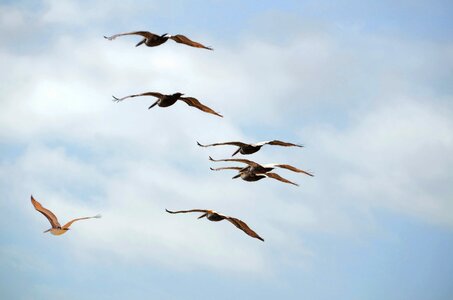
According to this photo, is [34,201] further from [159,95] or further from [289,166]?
[289,166]

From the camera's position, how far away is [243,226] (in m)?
48.0

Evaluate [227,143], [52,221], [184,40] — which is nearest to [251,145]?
[227,143]

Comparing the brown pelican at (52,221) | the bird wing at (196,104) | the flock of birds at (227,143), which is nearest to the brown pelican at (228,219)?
the flock of birds at (227,143)

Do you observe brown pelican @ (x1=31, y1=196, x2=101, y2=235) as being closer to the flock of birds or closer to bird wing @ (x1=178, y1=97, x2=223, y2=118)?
the flock of birds

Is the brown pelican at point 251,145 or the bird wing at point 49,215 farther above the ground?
the brown pelican at point 251,145

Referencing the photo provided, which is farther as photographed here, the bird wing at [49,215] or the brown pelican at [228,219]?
the bird wing at [49,215]

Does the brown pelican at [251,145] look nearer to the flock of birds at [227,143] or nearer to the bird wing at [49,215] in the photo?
the flock of birds at [227,143]

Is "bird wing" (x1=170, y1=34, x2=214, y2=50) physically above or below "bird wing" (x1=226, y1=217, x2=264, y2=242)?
above

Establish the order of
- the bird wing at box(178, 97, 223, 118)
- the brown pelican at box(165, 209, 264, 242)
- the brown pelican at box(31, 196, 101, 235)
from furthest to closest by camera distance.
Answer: the brown pelican at box(31, 196, 101, 235) < the bird wing at box(178, 97, 223, 118) < the brown pelican at box(165, 209, 264, 242)

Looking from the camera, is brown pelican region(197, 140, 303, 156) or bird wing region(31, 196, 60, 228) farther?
bird wing region(31, 196, 60, 228)

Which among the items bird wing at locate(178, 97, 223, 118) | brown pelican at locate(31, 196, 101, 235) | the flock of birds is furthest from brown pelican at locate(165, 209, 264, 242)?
brown pelican at locate(31, 196, 101, 235)

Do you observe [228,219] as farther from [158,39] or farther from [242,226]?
[158,39]

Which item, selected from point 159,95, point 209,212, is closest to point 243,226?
point 209,212

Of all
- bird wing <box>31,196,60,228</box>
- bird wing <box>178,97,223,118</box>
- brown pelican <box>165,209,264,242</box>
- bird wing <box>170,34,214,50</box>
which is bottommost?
bird wing <box>31,196,60,228</box>
